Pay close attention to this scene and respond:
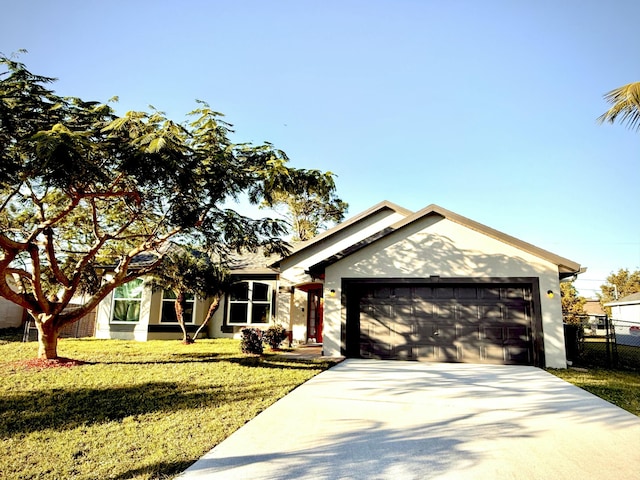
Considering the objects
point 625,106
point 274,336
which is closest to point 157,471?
point 274,336

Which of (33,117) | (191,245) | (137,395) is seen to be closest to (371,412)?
(137,395)

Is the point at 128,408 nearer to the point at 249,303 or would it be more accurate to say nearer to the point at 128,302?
the point at 249,303

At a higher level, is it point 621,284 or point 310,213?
point 310,213

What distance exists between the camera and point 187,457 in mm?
4078

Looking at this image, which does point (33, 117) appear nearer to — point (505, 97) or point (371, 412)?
point (371, 412)

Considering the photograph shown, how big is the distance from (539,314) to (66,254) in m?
14.6

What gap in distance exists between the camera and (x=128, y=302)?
1748 cm

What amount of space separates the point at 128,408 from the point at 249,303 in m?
11.6

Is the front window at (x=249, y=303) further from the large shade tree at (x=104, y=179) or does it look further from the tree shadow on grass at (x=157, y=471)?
the tree shadow on grass at (x=157, y=471)

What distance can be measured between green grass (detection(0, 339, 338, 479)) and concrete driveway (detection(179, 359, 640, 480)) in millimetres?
545

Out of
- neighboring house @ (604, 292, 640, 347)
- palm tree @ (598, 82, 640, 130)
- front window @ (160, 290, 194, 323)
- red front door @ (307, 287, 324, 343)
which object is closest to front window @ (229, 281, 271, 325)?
front window @ (160, 290, 194, 323)

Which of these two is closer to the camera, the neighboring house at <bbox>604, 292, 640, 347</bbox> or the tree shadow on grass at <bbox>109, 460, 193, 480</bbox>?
the tree shadow on grass at <bbox>109, 460, 193, 480</bbox>

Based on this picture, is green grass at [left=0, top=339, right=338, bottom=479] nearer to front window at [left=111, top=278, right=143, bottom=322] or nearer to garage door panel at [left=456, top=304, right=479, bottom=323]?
garage door panel at [left=456, top=304, right=479, bottom=323]

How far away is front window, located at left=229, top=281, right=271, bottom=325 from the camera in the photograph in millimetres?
17562
